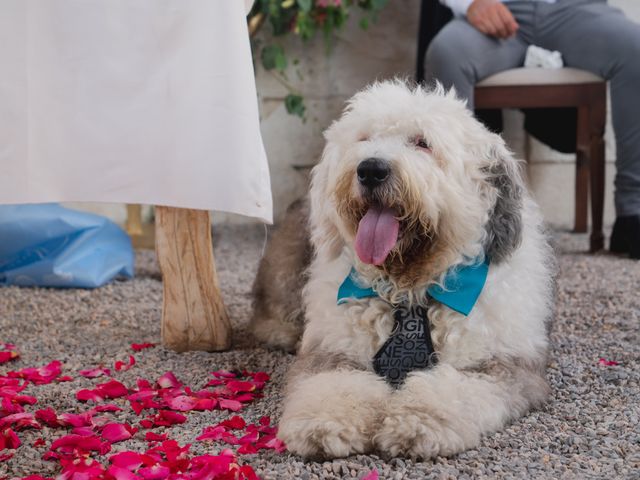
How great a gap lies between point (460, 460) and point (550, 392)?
1.81 feet

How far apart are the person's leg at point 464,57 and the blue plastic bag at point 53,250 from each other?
1.95m

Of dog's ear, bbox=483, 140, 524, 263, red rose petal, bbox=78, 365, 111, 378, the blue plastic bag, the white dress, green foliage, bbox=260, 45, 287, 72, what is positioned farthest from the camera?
green foliage, bbox=260, 45, 287, 72

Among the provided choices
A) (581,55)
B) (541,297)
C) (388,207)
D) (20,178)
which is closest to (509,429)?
(541,297)

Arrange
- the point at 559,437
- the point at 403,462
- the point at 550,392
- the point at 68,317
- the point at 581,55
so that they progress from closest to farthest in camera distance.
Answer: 1. the point at 403,462
2. the point at 559,437
3. the point at 550,392
4. the point at 68,317
5. the point at 581,55

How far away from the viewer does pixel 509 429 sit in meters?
1.97

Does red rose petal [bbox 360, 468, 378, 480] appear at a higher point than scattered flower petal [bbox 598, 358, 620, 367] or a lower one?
higher

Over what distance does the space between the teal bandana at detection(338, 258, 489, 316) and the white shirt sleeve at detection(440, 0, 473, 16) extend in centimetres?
270

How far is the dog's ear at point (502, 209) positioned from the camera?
2.15 meters

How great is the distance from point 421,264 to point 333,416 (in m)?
0.50

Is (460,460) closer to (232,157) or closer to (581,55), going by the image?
(232,157)

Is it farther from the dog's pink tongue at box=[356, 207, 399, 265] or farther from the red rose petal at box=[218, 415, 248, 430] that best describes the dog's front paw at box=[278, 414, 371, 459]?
the dog's pink tongue at box=[356, 207, 399, 265]

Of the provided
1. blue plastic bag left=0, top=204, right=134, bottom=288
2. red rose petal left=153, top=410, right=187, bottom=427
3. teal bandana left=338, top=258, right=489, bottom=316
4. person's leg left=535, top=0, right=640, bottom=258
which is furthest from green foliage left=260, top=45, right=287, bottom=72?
red rose petal left=153, top=410, right=187, bottom=427

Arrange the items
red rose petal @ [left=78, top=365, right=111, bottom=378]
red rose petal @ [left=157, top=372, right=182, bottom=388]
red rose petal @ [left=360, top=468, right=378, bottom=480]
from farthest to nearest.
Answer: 1. red rose petal @ [left=78, top=365, right=111, bottom=378]
2. red rose petal @ [left=157, top=372, right=182, bottom=388]
3. red rose petal @ [left=360, top=468, right=378, bottom=480]

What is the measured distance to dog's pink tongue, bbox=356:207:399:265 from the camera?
2049 millimetres
